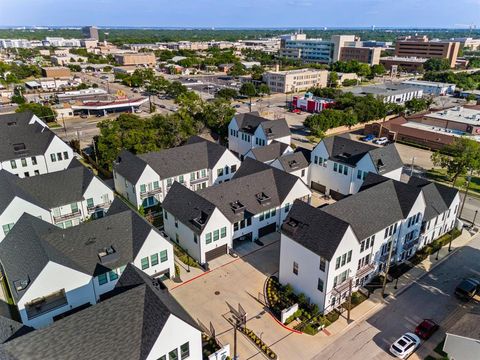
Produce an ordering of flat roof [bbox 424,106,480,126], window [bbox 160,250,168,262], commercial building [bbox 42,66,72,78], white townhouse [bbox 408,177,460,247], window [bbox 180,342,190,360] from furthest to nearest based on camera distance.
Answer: commercial building [bbox 42,66,72,78], flat roof [bbox 424,106,480,126], white townhouse [bbox 408,177,460,247], window [bbox 160,250,168,262], window [bbox 180,342,190,360]

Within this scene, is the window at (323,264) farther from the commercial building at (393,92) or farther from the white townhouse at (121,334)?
the commercial building at (393,92)

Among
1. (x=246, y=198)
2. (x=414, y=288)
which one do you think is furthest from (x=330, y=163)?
(x=414, y=288)

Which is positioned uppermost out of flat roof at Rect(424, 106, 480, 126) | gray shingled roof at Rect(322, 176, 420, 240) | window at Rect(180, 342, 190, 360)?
gray shingled roof at Rect(322, 176, 420, 240)

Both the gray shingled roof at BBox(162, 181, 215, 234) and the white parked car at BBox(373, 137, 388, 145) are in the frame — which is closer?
the gray shingled roof at BBox(162, 181, 215, 234)

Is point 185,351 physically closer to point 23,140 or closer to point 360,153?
point 360,153

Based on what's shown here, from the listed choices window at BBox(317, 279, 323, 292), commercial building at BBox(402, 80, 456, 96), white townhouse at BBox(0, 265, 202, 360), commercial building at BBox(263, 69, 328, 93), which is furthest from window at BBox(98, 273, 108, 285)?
commercial building at BBox(402, 80, 456, 96)

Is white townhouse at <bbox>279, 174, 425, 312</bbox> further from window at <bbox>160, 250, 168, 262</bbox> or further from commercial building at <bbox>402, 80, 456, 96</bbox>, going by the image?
commercial building at <bbox>402, 80, 456, 96</bbox>
